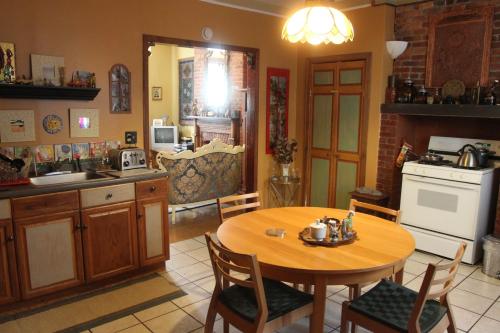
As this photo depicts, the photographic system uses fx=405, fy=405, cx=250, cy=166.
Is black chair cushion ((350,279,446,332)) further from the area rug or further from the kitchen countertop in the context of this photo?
the kitchen countertop

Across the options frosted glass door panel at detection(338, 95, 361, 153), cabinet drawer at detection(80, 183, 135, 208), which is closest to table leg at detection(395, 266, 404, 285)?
cabinet drawer at detection(80, 183, 135, 208)

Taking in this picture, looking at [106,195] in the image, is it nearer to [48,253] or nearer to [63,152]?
[48,253]

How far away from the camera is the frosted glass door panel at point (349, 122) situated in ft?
15.5

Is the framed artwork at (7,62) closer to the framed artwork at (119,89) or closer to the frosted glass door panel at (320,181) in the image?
the framed artwork at (119,89)

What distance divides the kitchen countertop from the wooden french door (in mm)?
2466

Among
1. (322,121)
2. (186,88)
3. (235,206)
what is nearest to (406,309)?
(235,206)

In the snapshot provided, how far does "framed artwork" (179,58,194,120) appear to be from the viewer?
25.5ft

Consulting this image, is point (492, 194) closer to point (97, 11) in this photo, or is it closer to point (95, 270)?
point (95, 270)

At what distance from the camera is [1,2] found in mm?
3037

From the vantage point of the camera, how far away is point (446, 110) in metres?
3.88

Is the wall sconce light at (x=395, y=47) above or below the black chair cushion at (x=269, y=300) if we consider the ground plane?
above

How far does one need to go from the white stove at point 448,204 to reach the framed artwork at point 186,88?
476 centimetres

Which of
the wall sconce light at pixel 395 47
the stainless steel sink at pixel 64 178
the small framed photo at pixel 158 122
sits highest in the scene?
the wall sconce light at pixel 395 47

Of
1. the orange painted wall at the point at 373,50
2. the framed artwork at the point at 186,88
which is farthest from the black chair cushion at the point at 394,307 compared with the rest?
the framed artwork at the point at 186,88
